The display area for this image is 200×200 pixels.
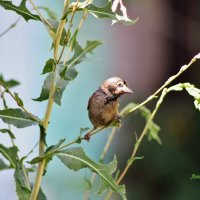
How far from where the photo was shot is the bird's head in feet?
4.19

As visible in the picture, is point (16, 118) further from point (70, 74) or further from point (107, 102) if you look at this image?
point (107, 102)

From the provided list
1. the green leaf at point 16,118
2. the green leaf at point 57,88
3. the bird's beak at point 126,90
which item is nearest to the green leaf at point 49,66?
the green leaf at point 57,88

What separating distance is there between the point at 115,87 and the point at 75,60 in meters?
0.13

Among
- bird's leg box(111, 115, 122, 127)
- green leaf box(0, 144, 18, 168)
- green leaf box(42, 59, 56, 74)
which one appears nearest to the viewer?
green leaf box(42, 59, 56, 74)

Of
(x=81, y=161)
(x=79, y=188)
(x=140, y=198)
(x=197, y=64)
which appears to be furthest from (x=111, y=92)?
(x=197, y=64)

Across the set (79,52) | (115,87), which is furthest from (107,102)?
(79,52)

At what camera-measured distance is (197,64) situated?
3270mm

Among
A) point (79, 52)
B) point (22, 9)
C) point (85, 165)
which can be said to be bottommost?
point (85, 165)

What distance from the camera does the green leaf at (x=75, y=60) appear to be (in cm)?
106

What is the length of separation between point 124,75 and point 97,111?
2.19 metres

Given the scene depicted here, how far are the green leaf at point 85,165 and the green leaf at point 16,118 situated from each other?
9 centimetres

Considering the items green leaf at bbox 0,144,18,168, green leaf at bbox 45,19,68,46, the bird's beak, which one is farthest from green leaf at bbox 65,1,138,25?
green leaf at bbox 0,144,18,168

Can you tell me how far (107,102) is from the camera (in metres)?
1.32

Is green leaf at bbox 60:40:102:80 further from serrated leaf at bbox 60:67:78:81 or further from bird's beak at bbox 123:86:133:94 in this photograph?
bird's beak at bbox 123:86:133:94
